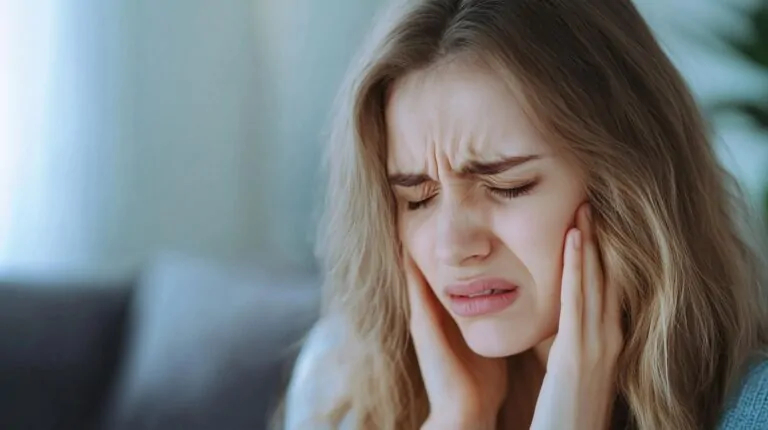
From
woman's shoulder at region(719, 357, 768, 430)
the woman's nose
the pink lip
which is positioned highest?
the woman's nose

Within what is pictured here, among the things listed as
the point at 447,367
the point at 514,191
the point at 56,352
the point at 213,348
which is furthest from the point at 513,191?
the point at 56,352

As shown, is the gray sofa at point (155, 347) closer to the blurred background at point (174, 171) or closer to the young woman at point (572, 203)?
the blurred background at point (174, 171)

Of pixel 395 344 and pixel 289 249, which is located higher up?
pixel 289 249

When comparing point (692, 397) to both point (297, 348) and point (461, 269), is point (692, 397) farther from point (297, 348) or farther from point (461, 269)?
point (297, 348)

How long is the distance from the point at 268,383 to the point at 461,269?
730 mm

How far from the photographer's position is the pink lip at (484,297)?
948 millimetres

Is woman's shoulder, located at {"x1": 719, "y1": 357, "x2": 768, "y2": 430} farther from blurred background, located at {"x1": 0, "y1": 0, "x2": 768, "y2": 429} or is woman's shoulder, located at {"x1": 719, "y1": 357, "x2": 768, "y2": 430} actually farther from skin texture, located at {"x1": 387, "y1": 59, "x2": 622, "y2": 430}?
blurred background, located at {"x1": 0, "y1": 0, "x2": 768, "y2": 429}

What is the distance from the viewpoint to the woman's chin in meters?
0.96

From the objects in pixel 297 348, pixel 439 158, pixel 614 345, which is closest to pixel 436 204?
pixel 439 158

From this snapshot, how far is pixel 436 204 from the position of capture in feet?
3.21

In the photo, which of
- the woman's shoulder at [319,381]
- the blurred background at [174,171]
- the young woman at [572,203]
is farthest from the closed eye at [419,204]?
the blurred background at [174,171]

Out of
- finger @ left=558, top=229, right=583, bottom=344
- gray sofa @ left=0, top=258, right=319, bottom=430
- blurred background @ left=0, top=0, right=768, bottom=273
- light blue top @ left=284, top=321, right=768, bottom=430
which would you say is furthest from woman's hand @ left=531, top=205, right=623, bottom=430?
blurred background @ left=0, top=0, right=768, bottom=273

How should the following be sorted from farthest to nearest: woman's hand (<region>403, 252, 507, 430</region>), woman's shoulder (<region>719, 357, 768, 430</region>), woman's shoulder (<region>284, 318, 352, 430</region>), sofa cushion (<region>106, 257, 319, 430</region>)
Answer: sofa cushion (<region>106, 257, 319, 430</region>)
woman's shoulder (<region>284, 318, 352, 430</region>)
woman's hand (<region>403, 252, 507, 430</region>)
woman's shoulder (<region>719, 357, 768, 430</region>)

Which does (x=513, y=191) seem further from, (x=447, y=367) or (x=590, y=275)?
(x=447, y=367)
